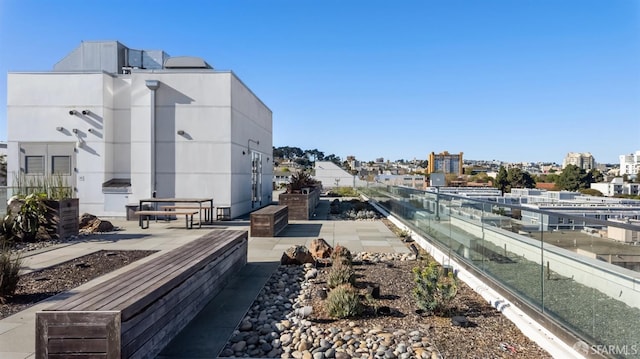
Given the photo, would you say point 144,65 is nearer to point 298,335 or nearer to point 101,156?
point 101,156

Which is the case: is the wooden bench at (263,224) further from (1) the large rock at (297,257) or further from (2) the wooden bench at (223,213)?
(2) the wooden bench at (223,213)

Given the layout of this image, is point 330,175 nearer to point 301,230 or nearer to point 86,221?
point 301,230

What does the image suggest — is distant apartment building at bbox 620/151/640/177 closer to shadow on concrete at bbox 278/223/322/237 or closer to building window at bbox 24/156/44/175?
shadow on concrete at bbox 278/223/322/237

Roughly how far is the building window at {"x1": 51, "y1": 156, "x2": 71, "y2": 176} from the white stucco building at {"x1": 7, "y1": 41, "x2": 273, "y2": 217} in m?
0.04

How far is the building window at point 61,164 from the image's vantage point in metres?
16.5

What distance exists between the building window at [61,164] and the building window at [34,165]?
1.47ft

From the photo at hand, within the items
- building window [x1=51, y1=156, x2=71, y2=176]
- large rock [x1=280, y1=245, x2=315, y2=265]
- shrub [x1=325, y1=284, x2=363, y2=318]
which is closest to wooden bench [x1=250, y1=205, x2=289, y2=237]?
large rock [x1=280, y1=245, x2=315, y2=265]

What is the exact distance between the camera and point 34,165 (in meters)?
16.5

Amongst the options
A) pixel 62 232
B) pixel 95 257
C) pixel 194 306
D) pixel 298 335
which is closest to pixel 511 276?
pixel 298 335

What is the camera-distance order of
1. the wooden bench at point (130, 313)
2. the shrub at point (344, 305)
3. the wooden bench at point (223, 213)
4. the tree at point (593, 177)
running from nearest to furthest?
the wooden bench at point (130, 313) < the shrub at point (344, 305) < the wooden bench at point (223, 213) < the tree at point (593, 177)

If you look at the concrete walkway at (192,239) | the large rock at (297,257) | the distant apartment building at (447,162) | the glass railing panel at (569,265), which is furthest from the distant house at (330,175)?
the distant apartment building at (447,162)

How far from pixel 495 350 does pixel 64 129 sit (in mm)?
17496

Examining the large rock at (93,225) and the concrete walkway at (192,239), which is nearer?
the concrete walkway at (192,239)

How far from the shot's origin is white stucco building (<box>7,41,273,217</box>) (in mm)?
15852
